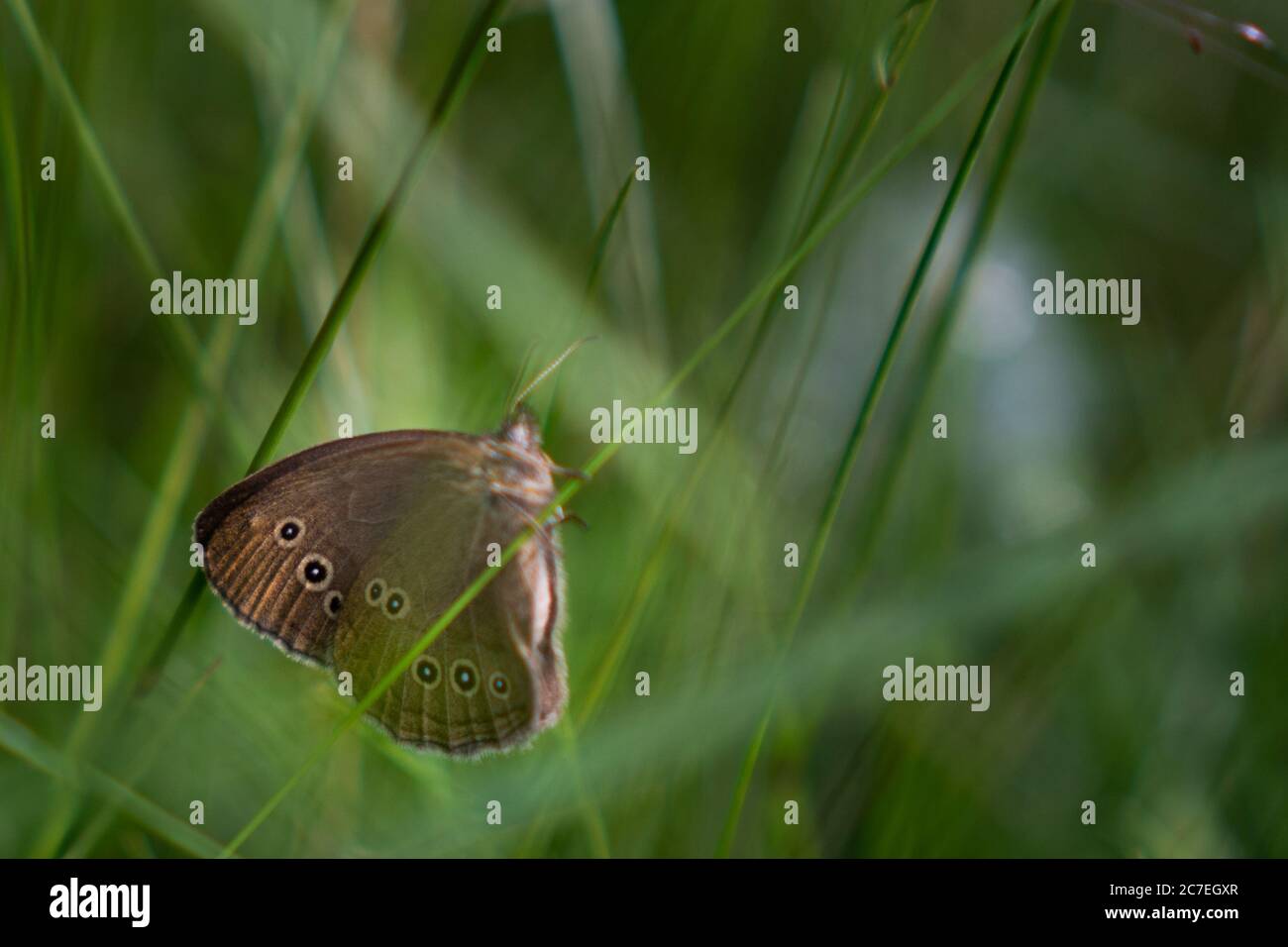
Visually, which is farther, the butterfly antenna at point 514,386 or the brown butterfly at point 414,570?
the butterfly antenna at point 514,386

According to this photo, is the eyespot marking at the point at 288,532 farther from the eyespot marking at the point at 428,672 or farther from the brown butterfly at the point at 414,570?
the eyespot marking at the point at 428,672

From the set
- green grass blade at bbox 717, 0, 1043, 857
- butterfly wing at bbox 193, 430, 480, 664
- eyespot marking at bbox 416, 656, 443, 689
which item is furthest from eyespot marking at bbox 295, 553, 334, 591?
green grass blade at bbox 717, 0, 1043, 857

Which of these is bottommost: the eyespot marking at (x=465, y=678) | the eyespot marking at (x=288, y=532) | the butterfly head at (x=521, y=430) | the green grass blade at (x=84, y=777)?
the green grass blade at (x=84, y=777)

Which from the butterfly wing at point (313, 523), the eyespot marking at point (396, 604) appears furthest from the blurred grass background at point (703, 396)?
the eyespot marking at point (396, 604)

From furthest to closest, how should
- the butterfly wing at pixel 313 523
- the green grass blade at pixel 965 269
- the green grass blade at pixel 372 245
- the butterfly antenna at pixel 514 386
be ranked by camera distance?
1. the butterfly antenna at pixel 514 386
2. the butterfly wing at pixel 313 523
3. the green grass blade at pixel 965 269
4. the green grass blade at pixel 372 245

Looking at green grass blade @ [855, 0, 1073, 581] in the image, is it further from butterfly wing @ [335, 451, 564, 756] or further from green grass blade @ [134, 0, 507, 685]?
green grass blade @ [134, 0, 507, 685]
